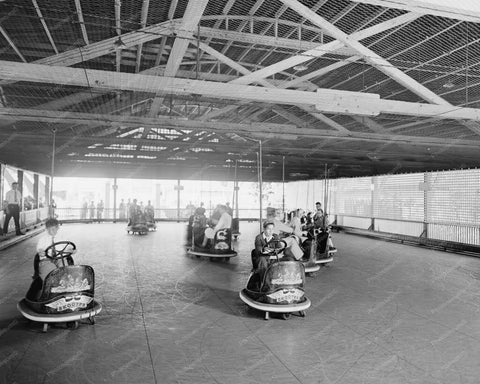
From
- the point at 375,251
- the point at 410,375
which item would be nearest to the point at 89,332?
the point at 410,375

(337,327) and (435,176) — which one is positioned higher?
(435,176)

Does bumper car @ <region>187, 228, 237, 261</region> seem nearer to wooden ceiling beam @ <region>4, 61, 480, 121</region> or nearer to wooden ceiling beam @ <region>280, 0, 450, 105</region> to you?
wooden ceiling beam @ <region>4, 61, 480, 121</region>

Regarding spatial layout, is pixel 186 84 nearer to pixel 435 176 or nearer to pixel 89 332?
pixel 89 332

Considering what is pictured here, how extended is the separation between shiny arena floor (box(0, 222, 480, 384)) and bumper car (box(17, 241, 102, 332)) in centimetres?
14

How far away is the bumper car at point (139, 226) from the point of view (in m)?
13.3

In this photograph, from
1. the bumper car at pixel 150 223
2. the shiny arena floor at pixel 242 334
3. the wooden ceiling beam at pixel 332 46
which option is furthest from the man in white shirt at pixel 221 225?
the bumper car at pixel 150 223

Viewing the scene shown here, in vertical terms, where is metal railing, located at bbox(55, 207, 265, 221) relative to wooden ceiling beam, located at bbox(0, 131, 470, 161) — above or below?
below

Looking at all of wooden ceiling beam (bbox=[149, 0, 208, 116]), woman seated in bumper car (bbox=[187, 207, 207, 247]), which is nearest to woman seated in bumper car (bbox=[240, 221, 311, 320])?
wooden ceiling beam (bbox=[149, 0, 208, 116])

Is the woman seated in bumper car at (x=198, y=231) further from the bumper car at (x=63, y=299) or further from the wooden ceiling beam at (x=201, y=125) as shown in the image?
the bumper car at (x=63, y=299)

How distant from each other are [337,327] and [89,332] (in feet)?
8.03

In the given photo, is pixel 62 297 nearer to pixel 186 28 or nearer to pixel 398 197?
pixel 186 28

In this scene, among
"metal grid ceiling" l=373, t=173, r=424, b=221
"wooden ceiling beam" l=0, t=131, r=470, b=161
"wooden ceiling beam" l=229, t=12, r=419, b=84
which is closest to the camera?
"wooden ceiling beam" l=229, t=12, r=419, b=84

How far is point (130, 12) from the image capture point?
16.3 ft

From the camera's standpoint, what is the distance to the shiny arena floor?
9.71 feet
